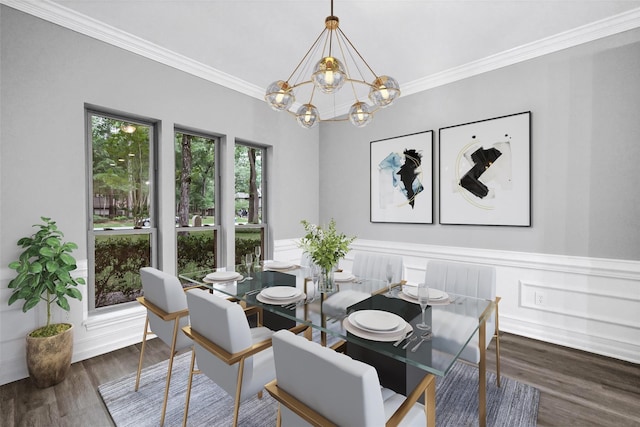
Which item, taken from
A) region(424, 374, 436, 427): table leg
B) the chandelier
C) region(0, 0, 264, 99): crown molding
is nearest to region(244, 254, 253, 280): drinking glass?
the chandelier

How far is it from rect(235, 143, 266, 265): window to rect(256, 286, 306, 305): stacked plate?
1.94 m

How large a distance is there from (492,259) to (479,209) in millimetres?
548

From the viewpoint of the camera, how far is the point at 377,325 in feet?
4.90

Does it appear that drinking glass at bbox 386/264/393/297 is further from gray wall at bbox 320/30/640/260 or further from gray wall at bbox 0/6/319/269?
gray wall at bbox 0/6/319/269

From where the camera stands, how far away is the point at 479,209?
10.8ft

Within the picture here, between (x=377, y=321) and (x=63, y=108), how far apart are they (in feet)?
9.74

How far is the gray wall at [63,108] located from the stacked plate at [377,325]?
2395 mm

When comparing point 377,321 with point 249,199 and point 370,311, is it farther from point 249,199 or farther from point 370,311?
point 249,199

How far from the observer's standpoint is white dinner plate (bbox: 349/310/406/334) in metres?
1.45

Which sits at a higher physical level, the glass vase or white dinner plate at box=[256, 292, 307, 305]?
the glass vase

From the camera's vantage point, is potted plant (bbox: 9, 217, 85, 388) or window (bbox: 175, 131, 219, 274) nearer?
potted plant (bbox: 9, 217, 85, 388)

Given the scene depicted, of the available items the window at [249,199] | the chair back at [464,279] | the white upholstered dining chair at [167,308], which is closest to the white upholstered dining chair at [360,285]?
the chair back at [464,279]

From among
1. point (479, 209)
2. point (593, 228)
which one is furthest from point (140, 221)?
point (593, 228)

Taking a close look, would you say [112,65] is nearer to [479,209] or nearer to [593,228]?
[479,209]
